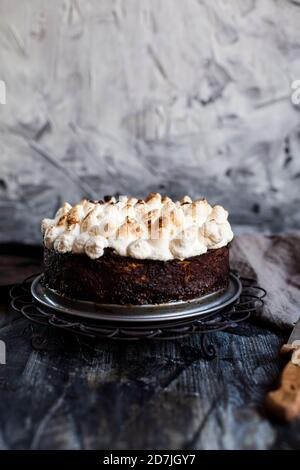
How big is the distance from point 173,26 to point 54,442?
81.8 inches

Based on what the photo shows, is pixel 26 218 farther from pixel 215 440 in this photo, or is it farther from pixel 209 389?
pixel 215 440

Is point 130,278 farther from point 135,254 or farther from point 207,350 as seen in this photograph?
point 207,350

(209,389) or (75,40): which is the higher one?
(75,40)

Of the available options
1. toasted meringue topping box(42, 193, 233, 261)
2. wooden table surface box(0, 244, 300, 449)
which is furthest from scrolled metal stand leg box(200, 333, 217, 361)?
toasted meringue topping box(42, 193, 233, 261)

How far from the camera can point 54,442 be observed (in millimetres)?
1257

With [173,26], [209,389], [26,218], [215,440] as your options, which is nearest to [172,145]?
[173,26]

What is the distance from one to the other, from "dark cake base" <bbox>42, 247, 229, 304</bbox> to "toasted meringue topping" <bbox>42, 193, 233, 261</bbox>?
0.10 ft

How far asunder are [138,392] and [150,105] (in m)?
1.65

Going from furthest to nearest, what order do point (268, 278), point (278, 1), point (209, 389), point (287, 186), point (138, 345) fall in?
point (287, 186), point (278, 1), point (268, 278), point (138, 345), point (209, 389)

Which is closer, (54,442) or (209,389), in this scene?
(54,442)

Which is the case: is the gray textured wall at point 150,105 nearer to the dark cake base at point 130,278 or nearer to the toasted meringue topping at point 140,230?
the toasted meringue topping at point 140,230

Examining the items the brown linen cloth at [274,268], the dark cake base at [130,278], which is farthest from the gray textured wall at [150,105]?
the dark cake base at [130,278]
